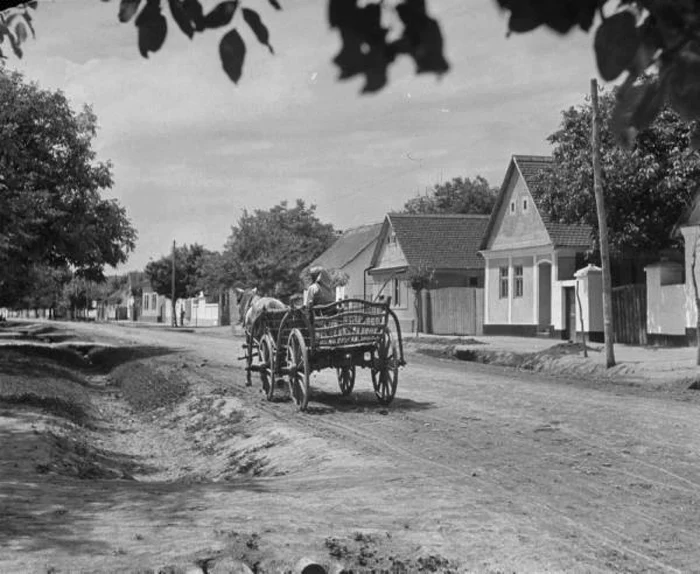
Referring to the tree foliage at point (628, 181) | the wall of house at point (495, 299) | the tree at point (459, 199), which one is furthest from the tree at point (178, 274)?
the tree foliage at point (628, 181)

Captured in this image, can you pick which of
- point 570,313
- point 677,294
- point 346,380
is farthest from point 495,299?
point 346,380

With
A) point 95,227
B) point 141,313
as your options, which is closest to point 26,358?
point 95,227

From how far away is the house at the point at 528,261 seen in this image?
32031 millimetres

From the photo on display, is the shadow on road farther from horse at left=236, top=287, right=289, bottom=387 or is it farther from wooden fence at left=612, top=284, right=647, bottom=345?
→ wooden fence at left=612, top=284, right=647, bottom=345

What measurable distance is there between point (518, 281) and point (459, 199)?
1691 inches

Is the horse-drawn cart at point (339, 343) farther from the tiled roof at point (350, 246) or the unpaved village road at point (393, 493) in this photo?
Result: the tiled roof at point (350, 246)

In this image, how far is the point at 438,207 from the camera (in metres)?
78.7

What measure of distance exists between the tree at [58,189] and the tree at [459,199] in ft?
166

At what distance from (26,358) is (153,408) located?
30.9 ft

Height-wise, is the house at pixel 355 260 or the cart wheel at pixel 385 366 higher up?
the house at pixel 355 260

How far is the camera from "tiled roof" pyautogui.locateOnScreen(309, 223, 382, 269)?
57.5m

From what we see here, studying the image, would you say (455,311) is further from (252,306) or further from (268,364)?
(268,364)

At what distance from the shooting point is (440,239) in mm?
45250

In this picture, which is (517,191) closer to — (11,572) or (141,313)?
(11,572)
